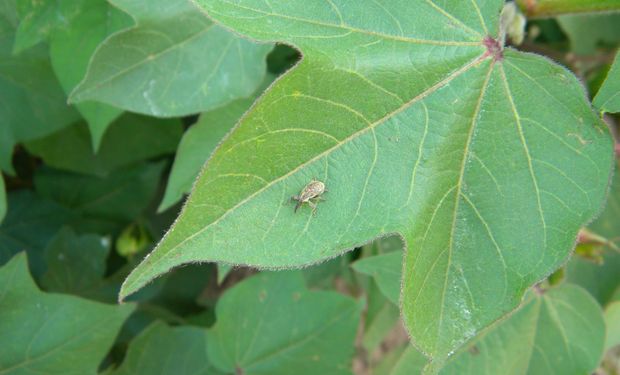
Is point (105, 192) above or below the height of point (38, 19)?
below

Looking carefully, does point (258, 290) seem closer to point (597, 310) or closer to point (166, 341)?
point (166, 341)

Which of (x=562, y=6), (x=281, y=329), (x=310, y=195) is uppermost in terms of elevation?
(x=562, y=6)

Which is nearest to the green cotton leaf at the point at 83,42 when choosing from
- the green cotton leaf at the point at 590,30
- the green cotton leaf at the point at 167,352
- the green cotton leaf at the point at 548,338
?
the green cotton leaf at the point at 167,352

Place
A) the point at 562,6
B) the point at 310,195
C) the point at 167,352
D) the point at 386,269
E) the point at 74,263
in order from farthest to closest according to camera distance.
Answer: the point at 74,263 → the point at 167,352 → the point at 386,269 → the point at 562,6 → the point at 310,195

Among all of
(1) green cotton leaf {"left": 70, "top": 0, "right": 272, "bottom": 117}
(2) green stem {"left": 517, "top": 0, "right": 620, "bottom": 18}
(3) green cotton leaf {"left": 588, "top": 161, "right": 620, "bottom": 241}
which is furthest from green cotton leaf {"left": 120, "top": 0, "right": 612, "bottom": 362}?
(3) green cotton leaf {"left": 588, "top": 161, "right": 620, "bottom": 241}

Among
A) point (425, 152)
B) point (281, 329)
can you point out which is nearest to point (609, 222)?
point (281, 329)

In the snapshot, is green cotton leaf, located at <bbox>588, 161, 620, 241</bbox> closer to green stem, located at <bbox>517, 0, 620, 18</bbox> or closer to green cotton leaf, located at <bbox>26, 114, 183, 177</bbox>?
green stem, located at <bbox>517, 0, 620, 18</bbox>

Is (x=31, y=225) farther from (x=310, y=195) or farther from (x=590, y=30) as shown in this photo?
(x=590, y=30)
